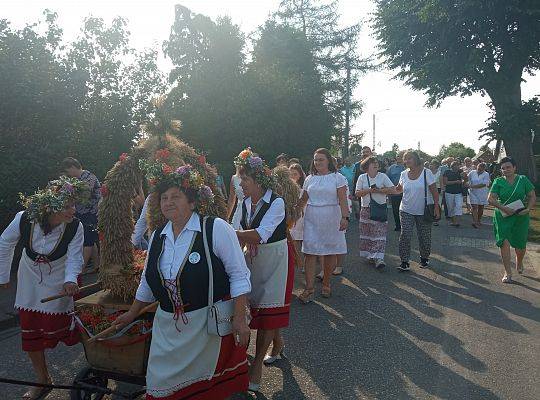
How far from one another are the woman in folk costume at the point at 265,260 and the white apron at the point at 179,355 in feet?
3.93

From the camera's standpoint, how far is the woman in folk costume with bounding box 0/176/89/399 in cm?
392

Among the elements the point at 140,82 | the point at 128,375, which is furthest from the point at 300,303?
the point at 140,82

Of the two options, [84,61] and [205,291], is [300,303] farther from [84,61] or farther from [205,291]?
[84,61]

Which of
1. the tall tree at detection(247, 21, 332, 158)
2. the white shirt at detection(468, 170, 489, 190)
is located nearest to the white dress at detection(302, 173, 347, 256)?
the white shirt at detection(468, 170, 489, 190)

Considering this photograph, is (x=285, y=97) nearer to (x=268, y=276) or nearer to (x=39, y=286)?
(x=268, y=276)

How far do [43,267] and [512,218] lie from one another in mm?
6873

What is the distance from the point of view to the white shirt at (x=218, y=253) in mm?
2906

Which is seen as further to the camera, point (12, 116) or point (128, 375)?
point (12, 116)

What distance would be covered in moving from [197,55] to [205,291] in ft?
69.9

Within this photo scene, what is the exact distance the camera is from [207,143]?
2103 centimetres

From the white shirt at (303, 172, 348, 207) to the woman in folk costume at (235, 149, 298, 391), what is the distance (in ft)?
8.36

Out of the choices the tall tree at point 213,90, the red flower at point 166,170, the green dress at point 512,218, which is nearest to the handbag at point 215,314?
the red flower at point 166,170

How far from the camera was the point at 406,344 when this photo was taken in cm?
511

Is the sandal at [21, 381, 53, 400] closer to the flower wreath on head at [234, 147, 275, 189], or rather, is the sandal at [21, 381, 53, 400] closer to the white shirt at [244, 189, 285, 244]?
the white shirt at [244, 189, 285, 244]
